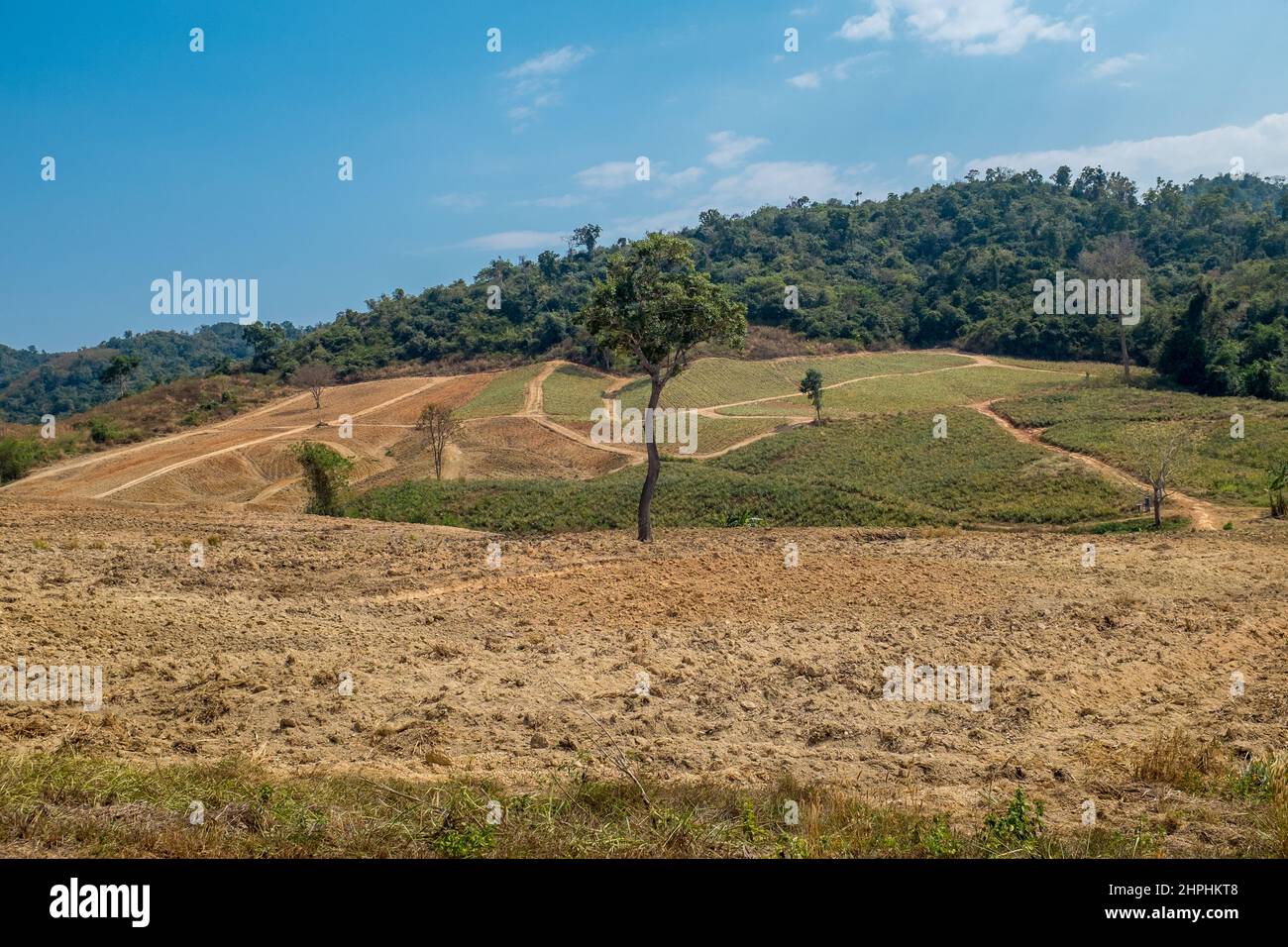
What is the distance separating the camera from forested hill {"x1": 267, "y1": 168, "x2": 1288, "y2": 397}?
70000 millimetres

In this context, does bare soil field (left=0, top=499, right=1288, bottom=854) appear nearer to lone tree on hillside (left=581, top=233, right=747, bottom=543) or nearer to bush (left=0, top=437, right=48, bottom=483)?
lone tree on hillside (left=581, top=233, right=747, bottom=543)

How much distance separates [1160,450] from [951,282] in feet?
223

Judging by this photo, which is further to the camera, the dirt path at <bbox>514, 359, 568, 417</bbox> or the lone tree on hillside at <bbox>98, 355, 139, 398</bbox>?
the lone tree on hillside at <bbox>98, 355, 139, 398</bbox>

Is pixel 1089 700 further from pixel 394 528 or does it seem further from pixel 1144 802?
pixel 394 528

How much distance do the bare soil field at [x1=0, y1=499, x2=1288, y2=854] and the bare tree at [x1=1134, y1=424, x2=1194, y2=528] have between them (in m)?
15.3

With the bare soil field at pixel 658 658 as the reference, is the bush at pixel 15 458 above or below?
above

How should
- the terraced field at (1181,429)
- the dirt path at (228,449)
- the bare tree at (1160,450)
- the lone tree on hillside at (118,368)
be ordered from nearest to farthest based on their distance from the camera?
the bare tree at (1160,450) < the terraced field at (1181,429) < the dirt path at (228,449) < the lone tree on hillside at (118,368)

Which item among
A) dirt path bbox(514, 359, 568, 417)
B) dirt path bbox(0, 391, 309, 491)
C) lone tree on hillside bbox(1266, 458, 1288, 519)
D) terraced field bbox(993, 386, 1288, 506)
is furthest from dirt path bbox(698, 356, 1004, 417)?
lone tree on hillside bbox(1266, 458, 1288, 519)

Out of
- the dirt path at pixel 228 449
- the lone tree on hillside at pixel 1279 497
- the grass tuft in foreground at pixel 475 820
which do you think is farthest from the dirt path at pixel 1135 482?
the dirt path at pixel 228 449

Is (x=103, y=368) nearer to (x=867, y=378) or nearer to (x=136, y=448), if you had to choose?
(x=136, y=448)

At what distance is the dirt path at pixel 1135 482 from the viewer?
1115 inches

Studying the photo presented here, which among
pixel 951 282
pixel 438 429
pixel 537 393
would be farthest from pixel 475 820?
pixel 951 282

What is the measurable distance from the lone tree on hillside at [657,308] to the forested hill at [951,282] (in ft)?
161

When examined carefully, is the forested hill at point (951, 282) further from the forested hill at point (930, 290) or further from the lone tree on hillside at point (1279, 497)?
the lone tree on hillside at point (1279, 497)
